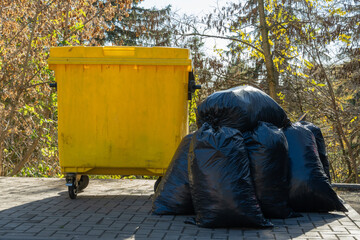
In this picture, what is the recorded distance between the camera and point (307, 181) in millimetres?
4891

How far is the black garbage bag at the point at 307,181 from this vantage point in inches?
193

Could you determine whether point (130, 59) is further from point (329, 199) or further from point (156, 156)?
point (329, 199)

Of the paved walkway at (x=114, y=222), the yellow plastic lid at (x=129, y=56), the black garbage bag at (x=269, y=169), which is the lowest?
the paved walkway at (x=114, y=222)

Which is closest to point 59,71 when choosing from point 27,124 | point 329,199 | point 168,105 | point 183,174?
point 168,105

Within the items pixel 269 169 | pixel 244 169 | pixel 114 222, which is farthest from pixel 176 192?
pixel 269 169

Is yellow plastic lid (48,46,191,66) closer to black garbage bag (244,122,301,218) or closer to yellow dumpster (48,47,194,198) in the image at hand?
yellow dumpster (48,47,194,198)

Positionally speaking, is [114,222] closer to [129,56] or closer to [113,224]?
[113,224]

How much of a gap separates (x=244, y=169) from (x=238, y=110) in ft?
2.11

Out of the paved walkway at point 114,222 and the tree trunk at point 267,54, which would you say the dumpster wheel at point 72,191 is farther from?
the tree trunk at point 267,54

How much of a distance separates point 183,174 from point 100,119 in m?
1.32

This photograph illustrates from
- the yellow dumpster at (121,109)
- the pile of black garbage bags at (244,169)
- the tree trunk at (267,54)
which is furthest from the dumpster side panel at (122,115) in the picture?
the tree trunk at (267,54)

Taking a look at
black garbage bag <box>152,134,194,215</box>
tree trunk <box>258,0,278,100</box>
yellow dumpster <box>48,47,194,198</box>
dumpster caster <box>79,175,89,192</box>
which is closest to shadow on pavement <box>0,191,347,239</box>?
black garbage bag <box>152,134,194,215</box>

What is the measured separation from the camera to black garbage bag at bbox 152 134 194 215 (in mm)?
4859

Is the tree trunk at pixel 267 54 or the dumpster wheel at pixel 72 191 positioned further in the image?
the tree trunk at pixel 267 54
